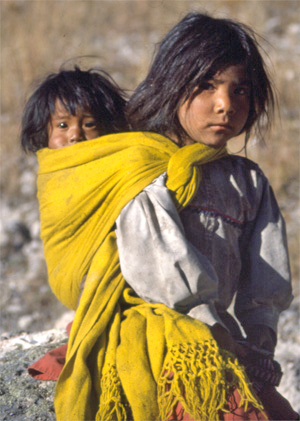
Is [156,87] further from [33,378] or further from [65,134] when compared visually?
[33,378]

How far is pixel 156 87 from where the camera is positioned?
206 cm

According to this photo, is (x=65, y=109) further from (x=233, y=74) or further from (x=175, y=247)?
(x=175, y=247)

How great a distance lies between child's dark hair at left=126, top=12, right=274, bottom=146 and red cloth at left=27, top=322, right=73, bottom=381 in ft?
3.03

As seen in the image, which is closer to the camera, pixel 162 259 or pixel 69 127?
pixel 162 259

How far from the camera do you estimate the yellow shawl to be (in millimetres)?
1662

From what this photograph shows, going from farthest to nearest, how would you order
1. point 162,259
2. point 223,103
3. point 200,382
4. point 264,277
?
point 264,277 < point 223,103 < point 162,259 < point 200,382

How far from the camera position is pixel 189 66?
1.96 meters

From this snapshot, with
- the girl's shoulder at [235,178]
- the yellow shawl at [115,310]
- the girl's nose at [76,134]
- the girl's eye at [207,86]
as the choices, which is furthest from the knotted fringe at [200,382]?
the girl's nose at [76,134]

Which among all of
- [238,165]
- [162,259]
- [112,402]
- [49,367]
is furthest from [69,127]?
[112,402]

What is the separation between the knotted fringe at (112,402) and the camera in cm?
170

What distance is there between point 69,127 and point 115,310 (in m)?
0.78

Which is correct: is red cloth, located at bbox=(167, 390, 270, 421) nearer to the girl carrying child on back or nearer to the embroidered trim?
the girl carrying child on back

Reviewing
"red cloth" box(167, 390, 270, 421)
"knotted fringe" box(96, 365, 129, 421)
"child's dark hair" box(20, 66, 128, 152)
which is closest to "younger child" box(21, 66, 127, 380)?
"child's dark hair" box(20, 66, 128, 152)

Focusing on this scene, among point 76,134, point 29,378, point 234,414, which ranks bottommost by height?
point 29,378
